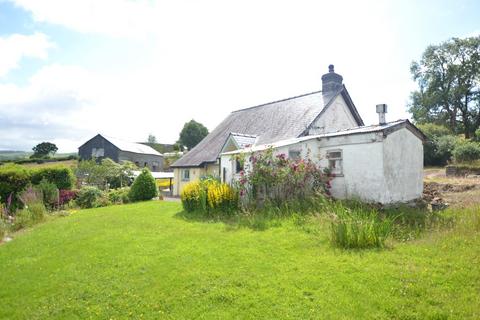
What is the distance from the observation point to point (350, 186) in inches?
520

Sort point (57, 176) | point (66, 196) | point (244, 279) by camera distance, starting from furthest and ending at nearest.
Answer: point (57, 176) → point (66, 196) → point (244, 279)

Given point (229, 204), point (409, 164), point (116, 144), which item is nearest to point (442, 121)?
point (409, 164)

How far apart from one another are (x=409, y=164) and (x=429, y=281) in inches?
405

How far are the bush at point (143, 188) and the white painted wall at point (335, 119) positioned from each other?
11373mm

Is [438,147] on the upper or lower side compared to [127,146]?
lower

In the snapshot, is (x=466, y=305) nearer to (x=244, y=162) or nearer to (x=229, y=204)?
(x=229, y=204)

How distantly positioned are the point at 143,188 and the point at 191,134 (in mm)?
42541

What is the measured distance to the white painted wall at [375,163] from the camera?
1230 cm

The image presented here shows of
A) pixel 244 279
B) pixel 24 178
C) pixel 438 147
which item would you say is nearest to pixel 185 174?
pixel 24 178

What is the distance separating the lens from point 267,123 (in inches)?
898

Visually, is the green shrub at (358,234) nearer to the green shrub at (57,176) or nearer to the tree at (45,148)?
the green shrub at (57,176)

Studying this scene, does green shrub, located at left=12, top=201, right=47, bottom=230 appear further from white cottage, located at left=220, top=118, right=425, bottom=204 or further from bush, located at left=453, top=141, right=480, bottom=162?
bush, located at left=453, top=141, right=480, bottom=162

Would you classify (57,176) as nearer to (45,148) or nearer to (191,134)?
(191,134)

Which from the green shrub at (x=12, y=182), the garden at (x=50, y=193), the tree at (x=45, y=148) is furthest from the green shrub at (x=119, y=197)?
the tree at (x=45, y=148)
